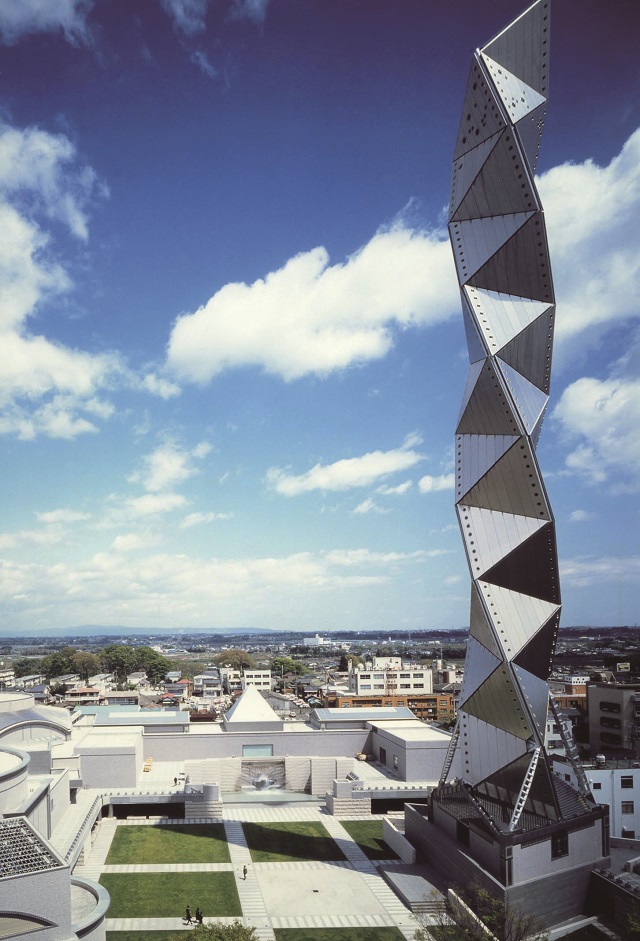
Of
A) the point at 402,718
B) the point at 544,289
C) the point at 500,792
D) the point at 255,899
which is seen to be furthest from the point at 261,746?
the point at 544,289

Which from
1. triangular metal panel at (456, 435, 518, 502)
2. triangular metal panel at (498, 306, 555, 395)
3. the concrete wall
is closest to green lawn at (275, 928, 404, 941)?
triangular metal panel at (456, 435, 518, 502)

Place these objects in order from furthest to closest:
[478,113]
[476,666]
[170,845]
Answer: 1. [170,845]
2. [478,113]
3. [476,666]

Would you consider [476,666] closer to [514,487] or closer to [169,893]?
[514,487]

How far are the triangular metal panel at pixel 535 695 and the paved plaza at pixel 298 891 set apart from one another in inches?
309

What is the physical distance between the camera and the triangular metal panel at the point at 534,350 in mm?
27312

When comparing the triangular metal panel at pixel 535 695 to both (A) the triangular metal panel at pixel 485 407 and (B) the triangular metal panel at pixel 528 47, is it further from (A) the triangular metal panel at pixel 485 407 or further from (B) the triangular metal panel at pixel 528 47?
(B) the triangular metal panel at pixel 528 47

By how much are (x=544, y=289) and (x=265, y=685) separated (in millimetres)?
103420

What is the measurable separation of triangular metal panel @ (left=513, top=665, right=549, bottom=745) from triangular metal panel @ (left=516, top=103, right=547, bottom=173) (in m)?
18.5

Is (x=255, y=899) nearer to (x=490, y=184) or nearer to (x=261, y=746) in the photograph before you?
(x=261, y=746)

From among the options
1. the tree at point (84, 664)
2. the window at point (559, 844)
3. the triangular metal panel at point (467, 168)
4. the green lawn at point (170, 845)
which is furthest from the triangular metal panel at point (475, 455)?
the tree at point (84, 664)

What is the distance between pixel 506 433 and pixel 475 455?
163cm

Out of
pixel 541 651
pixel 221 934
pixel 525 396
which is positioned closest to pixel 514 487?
pixel 525 396

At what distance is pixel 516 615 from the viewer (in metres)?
26.2

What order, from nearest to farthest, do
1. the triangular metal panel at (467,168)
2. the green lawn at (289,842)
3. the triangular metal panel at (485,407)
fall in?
the triangular metal panel at (485,407) < the triangular metal panel at (467,168) < the green lawn at (289,842)
